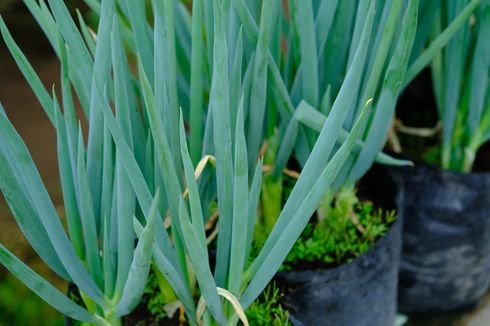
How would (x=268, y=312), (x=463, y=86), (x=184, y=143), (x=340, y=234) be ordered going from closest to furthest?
(x=184, y=143)
(x=268, y=312)
(x=340, y=234)
(x=463, y=86)

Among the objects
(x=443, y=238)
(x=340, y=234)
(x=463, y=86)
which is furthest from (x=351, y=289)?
(x=463, y=86)

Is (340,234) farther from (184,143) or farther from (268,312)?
(184,143)

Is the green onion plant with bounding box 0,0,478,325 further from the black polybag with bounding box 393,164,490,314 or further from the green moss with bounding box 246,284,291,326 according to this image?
the black polybag with bounding box 393,164,490,314

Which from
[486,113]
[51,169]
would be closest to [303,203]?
[486,113]

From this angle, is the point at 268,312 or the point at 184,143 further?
the point at 268,312

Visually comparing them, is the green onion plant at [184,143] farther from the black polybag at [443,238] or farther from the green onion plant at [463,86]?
the black polybag at [443,238]

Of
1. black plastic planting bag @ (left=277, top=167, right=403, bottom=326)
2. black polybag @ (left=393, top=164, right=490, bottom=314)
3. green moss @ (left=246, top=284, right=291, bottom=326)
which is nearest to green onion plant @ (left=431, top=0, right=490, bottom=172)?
black polybag @ (left=393, top=164, right=490, bottom=314)

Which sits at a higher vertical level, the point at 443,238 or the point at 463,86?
the point at 463,86
